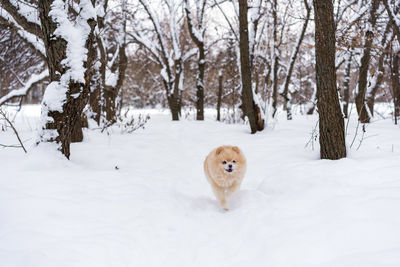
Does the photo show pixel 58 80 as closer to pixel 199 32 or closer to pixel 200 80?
pixel 199 32

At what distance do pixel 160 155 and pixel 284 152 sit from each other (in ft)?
9.76

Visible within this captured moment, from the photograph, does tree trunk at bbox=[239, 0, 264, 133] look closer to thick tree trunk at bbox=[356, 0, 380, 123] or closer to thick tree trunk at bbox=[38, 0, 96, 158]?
thick tree trunk at bbox=[356, 0, 380, 123]

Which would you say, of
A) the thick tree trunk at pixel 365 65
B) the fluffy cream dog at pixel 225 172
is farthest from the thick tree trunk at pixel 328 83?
the thick tree trunk at pixel 365 65

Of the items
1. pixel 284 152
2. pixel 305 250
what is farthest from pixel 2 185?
pixel 284 152

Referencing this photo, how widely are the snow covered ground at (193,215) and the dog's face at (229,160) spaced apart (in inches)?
19.1

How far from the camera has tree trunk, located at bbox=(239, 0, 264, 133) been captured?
26.4 feet

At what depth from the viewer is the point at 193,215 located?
381cm

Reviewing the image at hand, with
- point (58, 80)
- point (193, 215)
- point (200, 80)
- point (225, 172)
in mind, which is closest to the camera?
point (193, 215)

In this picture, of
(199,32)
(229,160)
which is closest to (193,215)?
(229,160)

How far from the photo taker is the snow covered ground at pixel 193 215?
238 cm

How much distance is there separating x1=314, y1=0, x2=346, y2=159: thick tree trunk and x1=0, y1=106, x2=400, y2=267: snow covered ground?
0.36m

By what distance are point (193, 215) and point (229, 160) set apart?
40.4 inches

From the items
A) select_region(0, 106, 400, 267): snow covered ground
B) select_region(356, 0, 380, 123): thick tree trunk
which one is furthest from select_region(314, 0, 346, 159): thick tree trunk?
select_region(356, 0, 380, 123): thick tree trunk

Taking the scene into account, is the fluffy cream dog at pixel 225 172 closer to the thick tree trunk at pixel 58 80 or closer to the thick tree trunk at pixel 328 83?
the thick tree trunk at pixel 328 83
